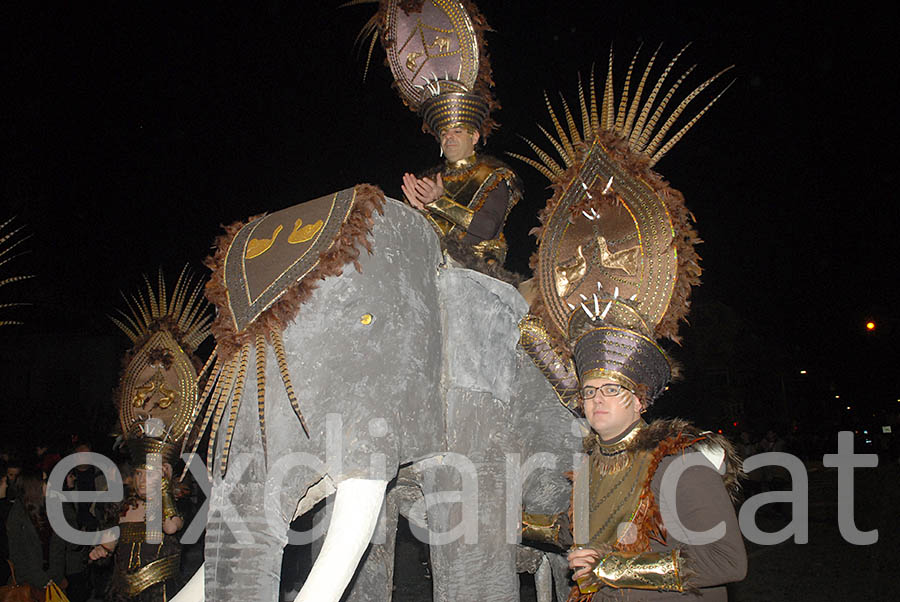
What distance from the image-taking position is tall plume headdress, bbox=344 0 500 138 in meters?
3.97

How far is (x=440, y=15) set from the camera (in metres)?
4.11

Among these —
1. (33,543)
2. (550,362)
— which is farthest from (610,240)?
(33,543)

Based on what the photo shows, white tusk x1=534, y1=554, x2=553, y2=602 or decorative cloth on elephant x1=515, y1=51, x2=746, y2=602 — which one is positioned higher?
decorative cloth on elephant x1=515, y1=51, x2=746, y2=602

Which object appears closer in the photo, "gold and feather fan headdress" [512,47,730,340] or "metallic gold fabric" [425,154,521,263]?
"gold and feather fan headdress" [512,47,730,340]

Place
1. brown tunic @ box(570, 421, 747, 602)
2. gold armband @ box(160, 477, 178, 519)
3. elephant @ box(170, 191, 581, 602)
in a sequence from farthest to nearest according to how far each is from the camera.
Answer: gold armband @ box(160, 477, 178, 519), elephant @ box(170, 191, 581, 602), brown tunic @ box(570, 421, 747, 602)

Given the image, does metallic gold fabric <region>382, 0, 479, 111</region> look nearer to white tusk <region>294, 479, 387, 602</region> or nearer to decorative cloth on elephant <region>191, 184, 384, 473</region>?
decorative cloth on elephant <region>191, 184, 384, 473</region>

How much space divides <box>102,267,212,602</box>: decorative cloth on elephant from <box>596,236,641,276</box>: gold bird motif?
3.28 metres

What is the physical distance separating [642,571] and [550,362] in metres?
1.12

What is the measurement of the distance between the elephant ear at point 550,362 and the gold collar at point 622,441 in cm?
51

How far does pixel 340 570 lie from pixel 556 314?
1484mm

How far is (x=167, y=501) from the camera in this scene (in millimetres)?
5711

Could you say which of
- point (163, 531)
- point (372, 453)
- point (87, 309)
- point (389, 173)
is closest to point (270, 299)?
point (372, 453)

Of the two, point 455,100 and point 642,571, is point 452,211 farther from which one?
point 642,571

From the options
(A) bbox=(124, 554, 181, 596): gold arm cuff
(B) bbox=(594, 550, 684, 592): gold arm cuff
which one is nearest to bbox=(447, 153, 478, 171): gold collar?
(B) bbox=(594, 550, 684, 592): gold arm cuff
